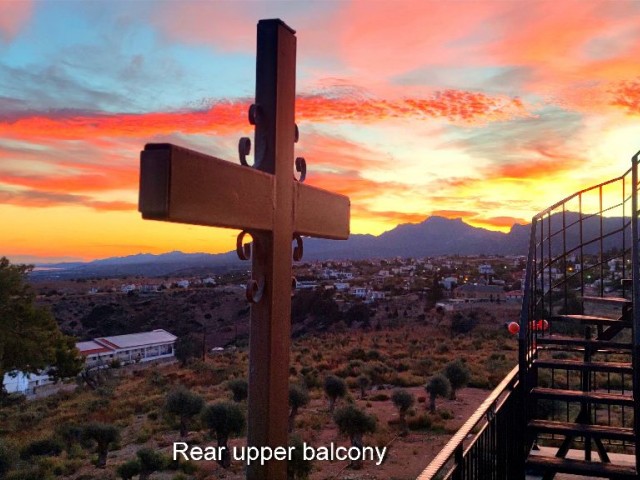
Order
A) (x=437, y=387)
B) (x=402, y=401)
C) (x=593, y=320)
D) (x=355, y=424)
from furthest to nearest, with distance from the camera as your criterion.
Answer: (x=437, y=387), (x=402, y=401), (x=355, y=424), (x=593, y=320)

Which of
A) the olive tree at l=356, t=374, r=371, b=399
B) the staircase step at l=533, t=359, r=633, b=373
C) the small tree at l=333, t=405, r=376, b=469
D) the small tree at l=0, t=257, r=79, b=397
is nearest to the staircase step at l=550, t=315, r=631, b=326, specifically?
the staircase step at l=533, t=359, r=633, b=373

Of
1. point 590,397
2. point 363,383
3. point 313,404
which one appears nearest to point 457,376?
point 363,383

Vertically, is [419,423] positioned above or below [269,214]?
below

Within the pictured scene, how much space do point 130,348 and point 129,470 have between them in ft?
95.8

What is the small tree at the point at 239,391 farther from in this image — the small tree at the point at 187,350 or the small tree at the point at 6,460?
the small tree at the point at 187,350

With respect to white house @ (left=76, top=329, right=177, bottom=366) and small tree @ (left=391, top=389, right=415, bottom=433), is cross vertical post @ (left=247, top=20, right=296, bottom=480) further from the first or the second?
white house @ (left=76, top=329, right=177, bottom=366)

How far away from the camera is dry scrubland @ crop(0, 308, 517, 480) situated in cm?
1427

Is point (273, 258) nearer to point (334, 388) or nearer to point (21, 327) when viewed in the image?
point (334, 388)

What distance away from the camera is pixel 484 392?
20.7 m

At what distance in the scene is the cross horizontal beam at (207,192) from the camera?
55.8 inches

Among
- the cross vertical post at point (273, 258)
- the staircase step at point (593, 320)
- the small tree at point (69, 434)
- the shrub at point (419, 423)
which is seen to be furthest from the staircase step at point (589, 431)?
the small tree at point (69, 434)

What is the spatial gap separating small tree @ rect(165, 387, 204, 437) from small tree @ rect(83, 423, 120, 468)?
1838 mm

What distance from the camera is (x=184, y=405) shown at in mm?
17766

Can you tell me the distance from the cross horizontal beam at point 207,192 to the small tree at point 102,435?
16087 mm
